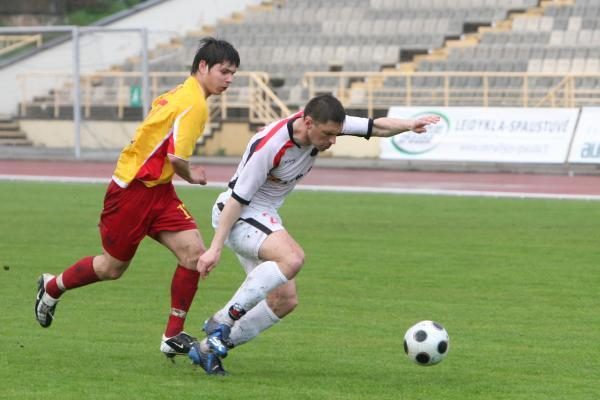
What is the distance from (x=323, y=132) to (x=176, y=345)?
1.70 metres

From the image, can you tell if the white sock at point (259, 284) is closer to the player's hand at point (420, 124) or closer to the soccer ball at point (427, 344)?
the soccer ball at point (427, 344)

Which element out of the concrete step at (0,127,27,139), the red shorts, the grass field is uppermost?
the red shorts

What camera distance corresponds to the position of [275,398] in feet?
24.5

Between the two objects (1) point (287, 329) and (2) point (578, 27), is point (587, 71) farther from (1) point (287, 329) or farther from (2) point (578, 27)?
(1) point (287, 329)

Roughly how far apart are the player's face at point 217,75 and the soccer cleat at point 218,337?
4.68ft

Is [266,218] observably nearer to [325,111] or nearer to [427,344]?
[325,111]

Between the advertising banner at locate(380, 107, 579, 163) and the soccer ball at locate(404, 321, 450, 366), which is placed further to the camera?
the advertising banner at locate(380, 107, 579, 163)

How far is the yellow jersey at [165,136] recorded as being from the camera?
829 cm

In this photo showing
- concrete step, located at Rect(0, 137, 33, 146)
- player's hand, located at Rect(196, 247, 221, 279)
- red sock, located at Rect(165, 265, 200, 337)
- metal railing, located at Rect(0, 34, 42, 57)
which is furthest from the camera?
metal railing, located at Rect(0, 34, 42, 57)

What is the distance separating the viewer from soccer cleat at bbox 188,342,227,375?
8133 millimetres

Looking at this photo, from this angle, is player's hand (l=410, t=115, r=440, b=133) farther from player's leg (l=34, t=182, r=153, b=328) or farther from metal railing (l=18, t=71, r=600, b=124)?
metal railing (l=18, t=71, r=600, b=124)

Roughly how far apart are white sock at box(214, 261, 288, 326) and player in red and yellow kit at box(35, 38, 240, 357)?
626 mm

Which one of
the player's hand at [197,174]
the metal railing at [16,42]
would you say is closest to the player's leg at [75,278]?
the player's hand at [197,174]

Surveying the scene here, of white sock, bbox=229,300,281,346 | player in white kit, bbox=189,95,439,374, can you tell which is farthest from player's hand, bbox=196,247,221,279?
white sock, bbox=229,300,281,346
